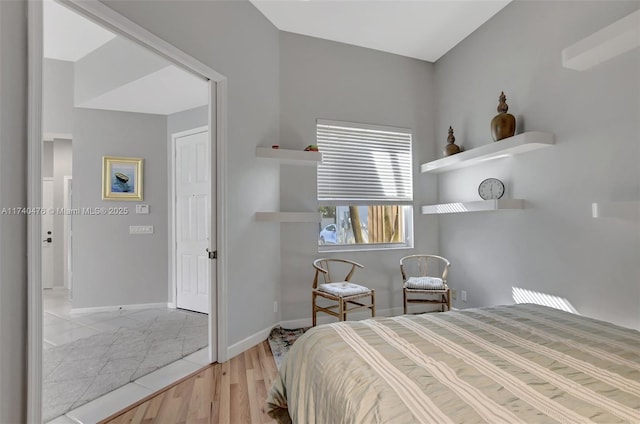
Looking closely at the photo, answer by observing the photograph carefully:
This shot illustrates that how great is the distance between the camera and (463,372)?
3.48 feet

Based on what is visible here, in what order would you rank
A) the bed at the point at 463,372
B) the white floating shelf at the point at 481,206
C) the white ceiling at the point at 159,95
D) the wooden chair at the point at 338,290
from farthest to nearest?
the white ceiling at the point at 159,95 < the wooden chair at the point at 338,290 < the white floating shelf at the point at 481,206 < the bed at the point at 463,372

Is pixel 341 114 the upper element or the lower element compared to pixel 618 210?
upper

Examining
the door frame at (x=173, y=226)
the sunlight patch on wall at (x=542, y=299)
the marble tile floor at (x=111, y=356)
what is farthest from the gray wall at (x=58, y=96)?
the sunlight patch on wall at (x=542, y=299)

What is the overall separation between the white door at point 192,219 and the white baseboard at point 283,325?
1.27 metres

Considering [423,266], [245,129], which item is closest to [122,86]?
[245,129]

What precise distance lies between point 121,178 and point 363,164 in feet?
10.4

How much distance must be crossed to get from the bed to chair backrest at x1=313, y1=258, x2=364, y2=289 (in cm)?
160

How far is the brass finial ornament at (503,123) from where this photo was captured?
274 cm

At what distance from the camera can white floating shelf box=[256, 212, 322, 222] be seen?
2.93 metres

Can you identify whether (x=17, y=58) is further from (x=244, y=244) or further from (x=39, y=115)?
(x=244, y=244)

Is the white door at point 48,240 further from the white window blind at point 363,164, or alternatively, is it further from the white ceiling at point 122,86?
the white window blind at point 363,164

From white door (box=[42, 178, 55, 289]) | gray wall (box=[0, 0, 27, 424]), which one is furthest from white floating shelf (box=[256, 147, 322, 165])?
white door (box=[42, 178, 55, 289])

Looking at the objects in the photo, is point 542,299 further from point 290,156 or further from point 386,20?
point 386,20

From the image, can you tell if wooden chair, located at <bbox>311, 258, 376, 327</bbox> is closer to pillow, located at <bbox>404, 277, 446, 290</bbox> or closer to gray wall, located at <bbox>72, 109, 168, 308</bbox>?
pillow, located at <bbox>404, 277, 446, 290</bbox>
